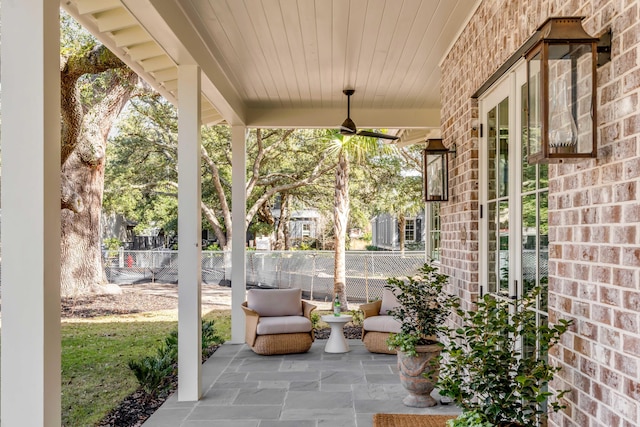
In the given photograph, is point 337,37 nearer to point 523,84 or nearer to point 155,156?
point 523,84

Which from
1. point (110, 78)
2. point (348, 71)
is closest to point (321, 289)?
point (110, 78)

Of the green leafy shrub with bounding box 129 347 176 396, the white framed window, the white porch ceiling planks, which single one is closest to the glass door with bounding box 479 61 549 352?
the white porch ceiling planks

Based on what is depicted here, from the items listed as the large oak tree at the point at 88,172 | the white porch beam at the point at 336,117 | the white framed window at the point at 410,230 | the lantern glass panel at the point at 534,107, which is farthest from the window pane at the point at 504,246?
the white framed window at the point at 410,230

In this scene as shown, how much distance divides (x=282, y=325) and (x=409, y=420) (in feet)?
8.80

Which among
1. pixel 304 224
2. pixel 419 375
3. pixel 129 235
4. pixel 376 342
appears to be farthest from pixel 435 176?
pixel 129 235

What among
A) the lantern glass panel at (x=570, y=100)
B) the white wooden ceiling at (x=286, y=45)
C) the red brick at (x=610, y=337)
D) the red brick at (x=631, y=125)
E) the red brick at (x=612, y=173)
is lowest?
the red brick at (x=610, y=337)

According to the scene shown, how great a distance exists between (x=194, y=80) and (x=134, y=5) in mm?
1300

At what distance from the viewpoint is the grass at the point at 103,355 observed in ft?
16.3

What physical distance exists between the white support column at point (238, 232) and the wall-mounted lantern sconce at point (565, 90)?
17.3 ft

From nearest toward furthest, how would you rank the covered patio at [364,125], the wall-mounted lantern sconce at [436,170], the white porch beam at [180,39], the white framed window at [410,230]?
the covered patio at [364,125], the white porch beam at [180,39], the wall-mounted lantern sconce at [436,170], the white framed window at [410,230]

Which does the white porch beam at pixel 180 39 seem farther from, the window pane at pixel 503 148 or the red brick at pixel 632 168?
the red brick at pixel 632 168

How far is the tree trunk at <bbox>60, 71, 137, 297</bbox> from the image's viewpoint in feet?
33.6

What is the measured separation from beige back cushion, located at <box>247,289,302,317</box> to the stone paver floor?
548mm

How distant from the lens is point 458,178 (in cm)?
446
